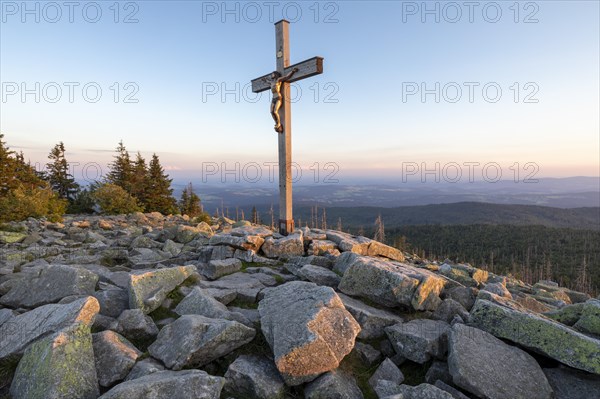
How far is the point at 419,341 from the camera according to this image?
15.0 ft

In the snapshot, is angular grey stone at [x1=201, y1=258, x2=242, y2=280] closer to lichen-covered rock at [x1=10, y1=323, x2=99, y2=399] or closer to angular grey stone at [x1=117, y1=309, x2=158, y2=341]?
angular grey stone at [x1=117, y1=309, x2=158, y2=341]

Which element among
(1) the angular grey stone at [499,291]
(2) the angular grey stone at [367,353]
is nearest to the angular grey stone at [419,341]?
(2) the angular grey stone at [367,353]

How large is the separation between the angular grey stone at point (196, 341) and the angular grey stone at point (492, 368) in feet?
8.86

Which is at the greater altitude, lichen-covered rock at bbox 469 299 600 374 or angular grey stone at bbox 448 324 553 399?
lichen-covered rock at bbox 469 299 600 374

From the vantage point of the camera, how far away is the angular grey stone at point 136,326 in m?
4.82

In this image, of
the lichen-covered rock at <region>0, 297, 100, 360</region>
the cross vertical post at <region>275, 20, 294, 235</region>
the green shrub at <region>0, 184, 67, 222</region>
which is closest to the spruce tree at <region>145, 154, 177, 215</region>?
the green shrub at <region>0, 184, 67, 222</region>

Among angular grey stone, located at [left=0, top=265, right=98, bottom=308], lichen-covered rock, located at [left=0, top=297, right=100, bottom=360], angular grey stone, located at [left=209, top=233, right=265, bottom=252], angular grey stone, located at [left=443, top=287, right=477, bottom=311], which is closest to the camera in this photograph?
lichen-covered rock, located at [left=0, top=297, right=100, bottom=360]

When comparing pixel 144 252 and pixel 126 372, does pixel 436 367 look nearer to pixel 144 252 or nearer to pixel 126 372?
pixel 126 372

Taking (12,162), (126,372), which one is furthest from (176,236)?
(12,162)

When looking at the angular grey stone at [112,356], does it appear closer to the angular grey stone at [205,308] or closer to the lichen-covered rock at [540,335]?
the angular grey stone at [205,308]

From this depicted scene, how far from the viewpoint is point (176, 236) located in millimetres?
12461

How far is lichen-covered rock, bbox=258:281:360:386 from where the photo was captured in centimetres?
392

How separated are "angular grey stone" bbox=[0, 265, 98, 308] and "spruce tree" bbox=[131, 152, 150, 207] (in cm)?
3704

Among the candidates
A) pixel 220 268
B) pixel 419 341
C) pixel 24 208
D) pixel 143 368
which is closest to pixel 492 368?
pixel 419 341
